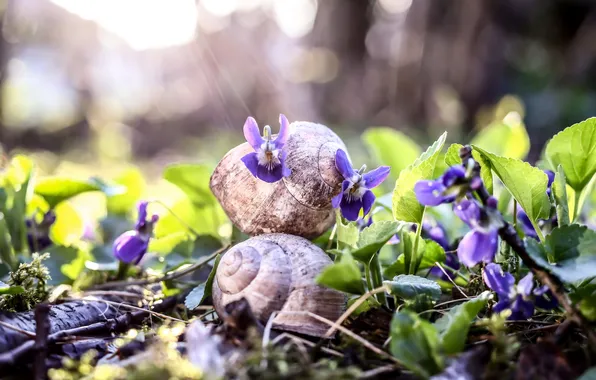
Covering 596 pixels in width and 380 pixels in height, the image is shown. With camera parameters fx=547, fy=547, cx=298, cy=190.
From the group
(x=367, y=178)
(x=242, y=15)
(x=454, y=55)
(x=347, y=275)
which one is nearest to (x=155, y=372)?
(x=347, y=275)

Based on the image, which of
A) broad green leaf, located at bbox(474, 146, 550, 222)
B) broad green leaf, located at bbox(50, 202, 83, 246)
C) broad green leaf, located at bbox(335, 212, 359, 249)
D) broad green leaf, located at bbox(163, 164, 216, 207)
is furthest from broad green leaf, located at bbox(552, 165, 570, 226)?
broad green leaf, located at bbox(50, 202, 83, 246)

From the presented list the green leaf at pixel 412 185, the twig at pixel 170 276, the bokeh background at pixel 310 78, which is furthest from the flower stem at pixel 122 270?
the bokeh background at pixel 310 78

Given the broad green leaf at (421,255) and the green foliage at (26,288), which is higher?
the broad green leaf at (421,255)

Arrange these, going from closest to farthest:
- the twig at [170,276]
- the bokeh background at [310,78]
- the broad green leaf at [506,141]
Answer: the twig at [170,276], the broad green leaf at [506,141], the bokeh background at [310,78]

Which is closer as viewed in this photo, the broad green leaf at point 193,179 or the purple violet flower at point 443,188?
the purple violet flower at point 443,188

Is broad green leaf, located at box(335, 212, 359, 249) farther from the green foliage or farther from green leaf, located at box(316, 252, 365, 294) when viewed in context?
the green foliage

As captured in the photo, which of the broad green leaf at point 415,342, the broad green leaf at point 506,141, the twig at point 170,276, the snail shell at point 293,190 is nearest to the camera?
the broad green leaf at point 415,342

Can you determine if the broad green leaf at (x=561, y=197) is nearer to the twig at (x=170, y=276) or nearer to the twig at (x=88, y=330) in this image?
the twig at (x=170, y=276)
